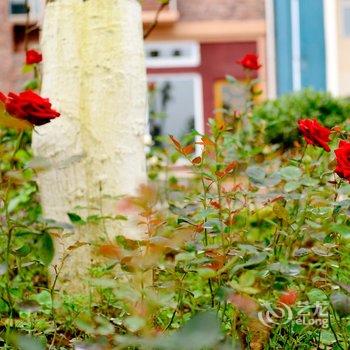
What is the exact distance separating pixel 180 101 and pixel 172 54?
2.06ft

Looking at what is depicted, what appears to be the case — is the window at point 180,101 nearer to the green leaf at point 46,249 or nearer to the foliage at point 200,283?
the foliage at point 200,283

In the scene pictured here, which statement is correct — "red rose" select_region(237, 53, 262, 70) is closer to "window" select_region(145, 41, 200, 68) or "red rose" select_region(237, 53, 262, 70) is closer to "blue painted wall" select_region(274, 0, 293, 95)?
"window" select_region(145, 41, 200, 68)

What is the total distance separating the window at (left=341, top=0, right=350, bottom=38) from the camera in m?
11.9

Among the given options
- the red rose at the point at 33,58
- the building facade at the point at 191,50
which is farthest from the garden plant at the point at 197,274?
the building facade at the point at 191,50

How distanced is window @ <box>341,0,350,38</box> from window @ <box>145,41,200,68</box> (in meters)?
2.11

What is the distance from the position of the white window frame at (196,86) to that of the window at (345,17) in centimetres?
219

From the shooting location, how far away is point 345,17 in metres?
12.0

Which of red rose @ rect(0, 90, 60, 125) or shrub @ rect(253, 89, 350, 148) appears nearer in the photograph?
red rose @ rect(0, 90, 60, 125)

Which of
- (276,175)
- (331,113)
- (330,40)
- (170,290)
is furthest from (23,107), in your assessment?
(330,40)

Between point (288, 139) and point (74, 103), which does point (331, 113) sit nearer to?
point (288, 139)

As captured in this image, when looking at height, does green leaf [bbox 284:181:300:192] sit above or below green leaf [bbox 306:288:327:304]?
above

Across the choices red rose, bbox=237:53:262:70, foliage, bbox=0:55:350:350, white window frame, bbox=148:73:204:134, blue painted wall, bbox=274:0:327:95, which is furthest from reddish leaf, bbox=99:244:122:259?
A: blue painted wall, bbox=274:0:327:95

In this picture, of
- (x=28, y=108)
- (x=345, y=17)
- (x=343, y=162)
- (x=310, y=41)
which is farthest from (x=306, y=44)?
(x=28, y=108)

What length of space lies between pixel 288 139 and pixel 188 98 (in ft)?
19.8
